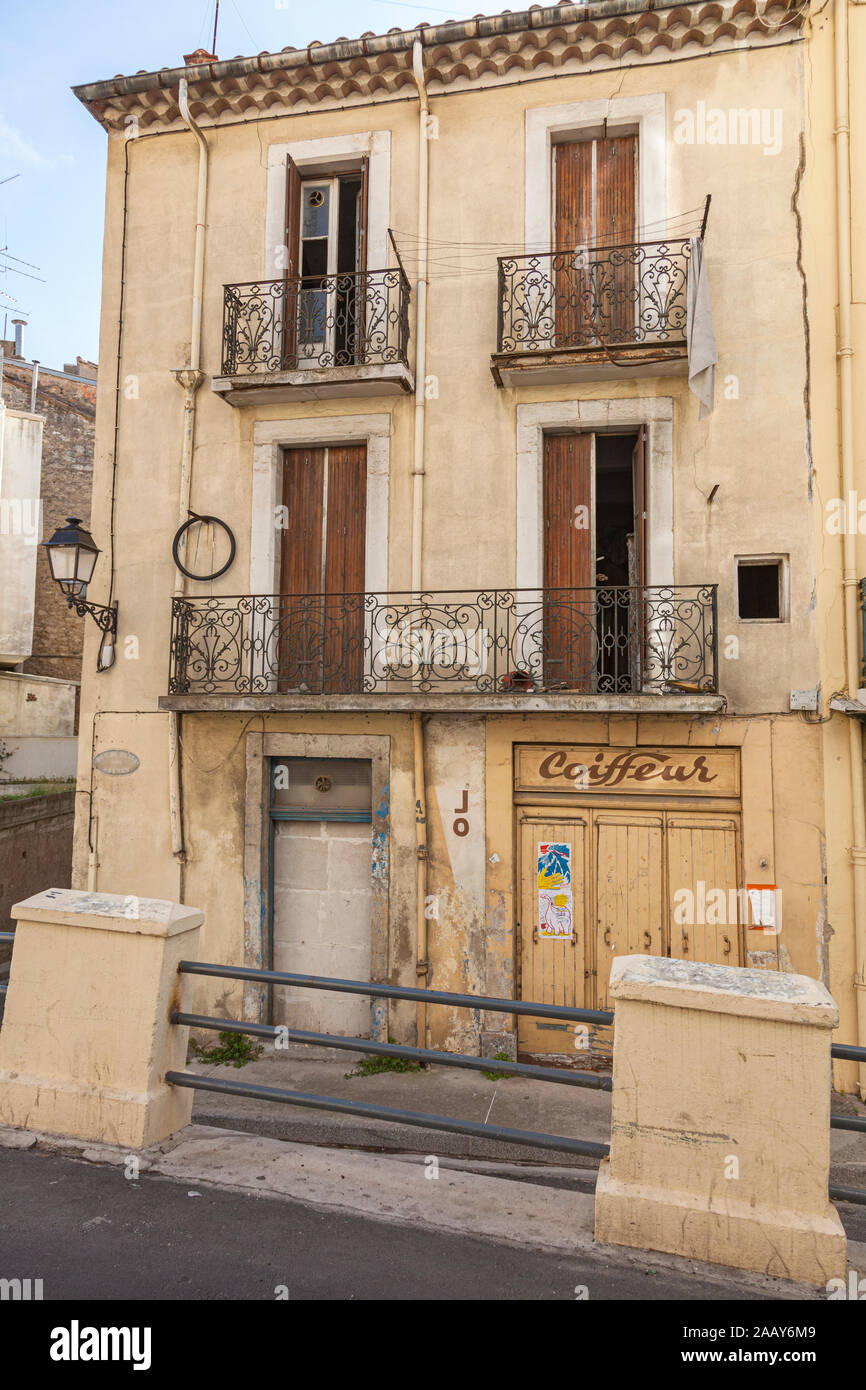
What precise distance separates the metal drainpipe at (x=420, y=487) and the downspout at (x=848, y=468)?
14.1 ft

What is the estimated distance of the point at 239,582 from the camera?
31.9 feet

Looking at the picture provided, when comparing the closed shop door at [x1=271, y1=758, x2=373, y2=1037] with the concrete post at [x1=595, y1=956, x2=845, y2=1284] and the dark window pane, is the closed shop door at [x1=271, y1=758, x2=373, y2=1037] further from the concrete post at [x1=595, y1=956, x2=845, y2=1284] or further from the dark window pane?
the concrete post at [x1=595, y1=956, x2=845, y2=1284]

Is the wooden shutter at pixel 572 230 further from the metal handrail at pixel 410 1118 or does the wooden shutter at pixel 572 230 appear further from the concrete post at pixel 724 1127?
the metal handrail at pixel 410 1118

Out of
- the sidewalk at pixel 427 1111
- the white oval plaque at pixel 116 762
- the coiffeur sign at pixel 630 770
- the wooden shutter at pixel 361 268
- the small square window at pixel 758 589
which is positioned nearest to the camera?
the sidewalk at pixel 427 1111

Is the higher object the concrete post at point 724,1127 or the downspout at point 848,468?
the downspout at point 848,468

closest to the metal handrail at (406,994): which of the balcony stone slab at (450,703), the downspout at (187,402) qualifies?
the balcony stone slab at (450,703)

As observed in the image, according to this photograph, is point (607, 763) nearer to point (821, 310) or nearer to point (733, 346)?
point (733, 346)

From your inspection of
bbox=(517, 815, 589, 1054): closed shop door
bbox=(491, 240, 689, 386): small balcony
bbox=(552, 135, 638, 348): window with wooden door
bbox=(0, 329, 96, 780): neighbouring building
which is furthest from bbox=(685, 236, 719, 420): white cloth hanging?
bbox=(0, 329, 96, 780): neighbouring building

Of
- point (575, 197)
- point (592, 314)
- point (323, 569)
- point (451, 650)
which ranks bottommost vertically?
point (451, 650)

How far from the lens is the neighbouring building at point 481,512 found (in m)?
8.46

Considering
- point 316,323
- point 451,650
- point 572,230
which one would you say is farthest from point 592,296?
point 451,650

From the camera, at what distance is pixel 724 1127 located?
3191mm

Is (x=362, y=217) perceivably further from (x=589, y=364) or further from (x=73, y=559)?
(x=73, y=559)

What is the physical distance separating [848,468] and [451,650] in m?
4.43
